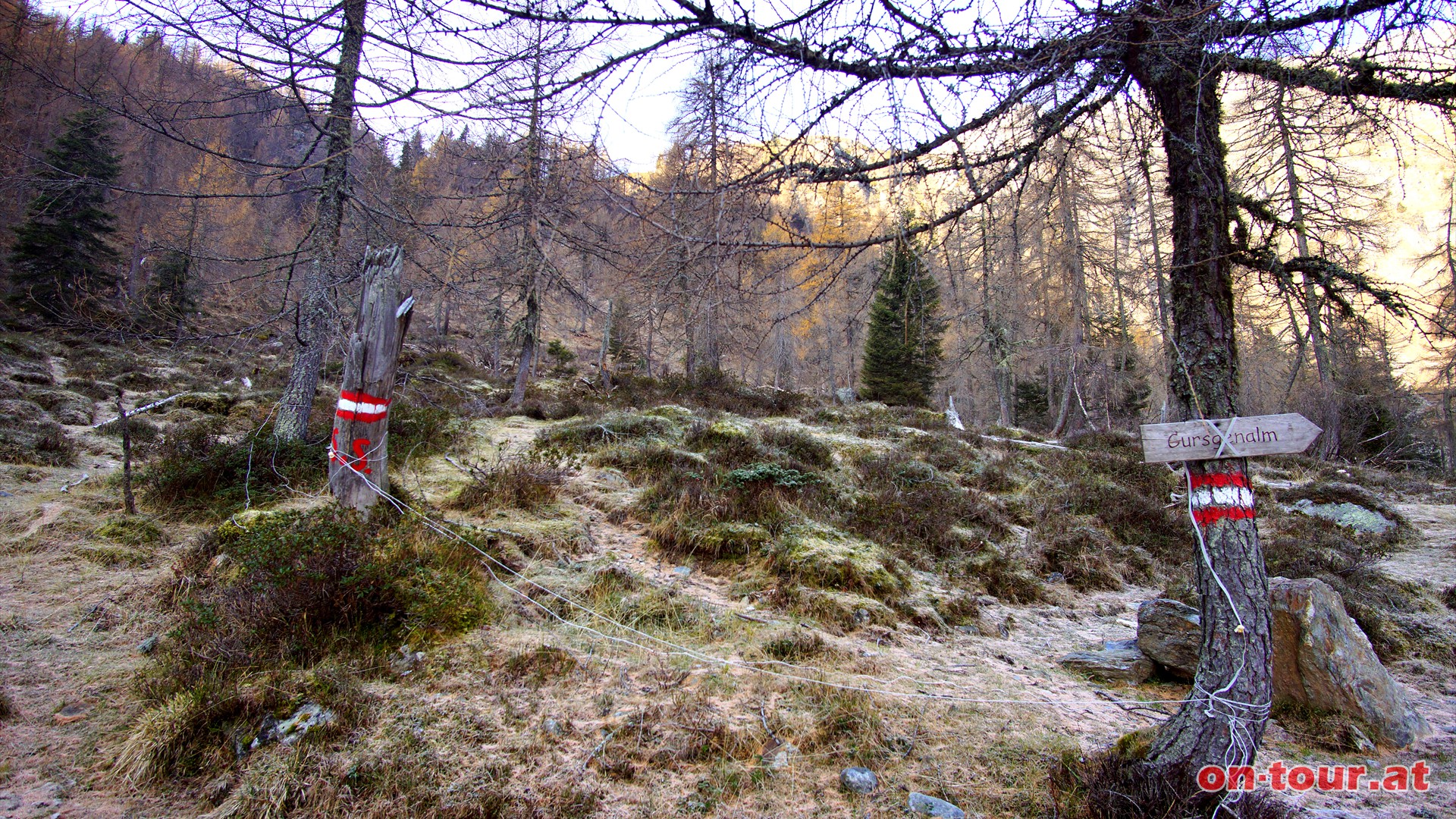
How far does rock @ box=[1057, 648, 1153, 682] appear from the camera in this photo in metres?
3.80

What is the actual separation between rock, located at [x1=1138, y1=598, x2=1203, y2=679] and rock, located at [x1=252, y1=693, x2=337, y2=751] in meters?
4.97

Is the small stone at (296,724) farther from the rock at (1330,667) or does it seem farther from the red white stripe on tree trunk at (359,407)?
the rock at (1330,667)

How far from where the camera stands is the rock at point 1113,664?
3801 mm

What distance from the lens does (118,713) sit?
2.58 m

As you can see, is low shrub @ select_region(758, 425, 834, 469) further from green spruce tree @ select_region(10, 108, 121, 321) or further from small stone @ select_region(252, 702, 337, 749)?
green spruce tree @ select_region(10, 108, 121, 321)

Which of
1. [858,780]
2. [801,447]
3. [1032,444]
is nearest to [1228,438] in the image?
[858,780]

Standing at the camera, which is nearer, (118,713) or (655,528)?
(118,713)

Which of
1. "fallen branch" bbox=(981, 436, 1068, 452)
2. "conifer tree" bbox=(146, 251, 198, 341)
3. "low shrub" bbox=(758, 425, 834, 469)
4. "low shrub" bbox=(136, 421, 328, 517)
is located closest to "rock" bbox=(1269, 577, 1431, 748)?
"low shrub" bbox=(758, 425, 834, 469)

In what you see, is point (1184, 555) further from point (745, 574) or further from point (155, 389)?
point (155, 389)

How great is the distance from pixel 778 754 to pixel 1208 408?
2430 mm

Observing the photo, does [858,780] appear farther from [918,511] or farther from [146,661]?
[918,511]

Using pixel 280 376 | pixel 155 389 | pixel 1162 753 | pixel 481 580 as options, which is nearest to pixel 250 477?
pixel 481 580

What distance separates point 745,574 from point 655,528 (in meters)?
1.11

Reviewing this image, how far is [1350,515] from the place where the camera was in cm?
839
